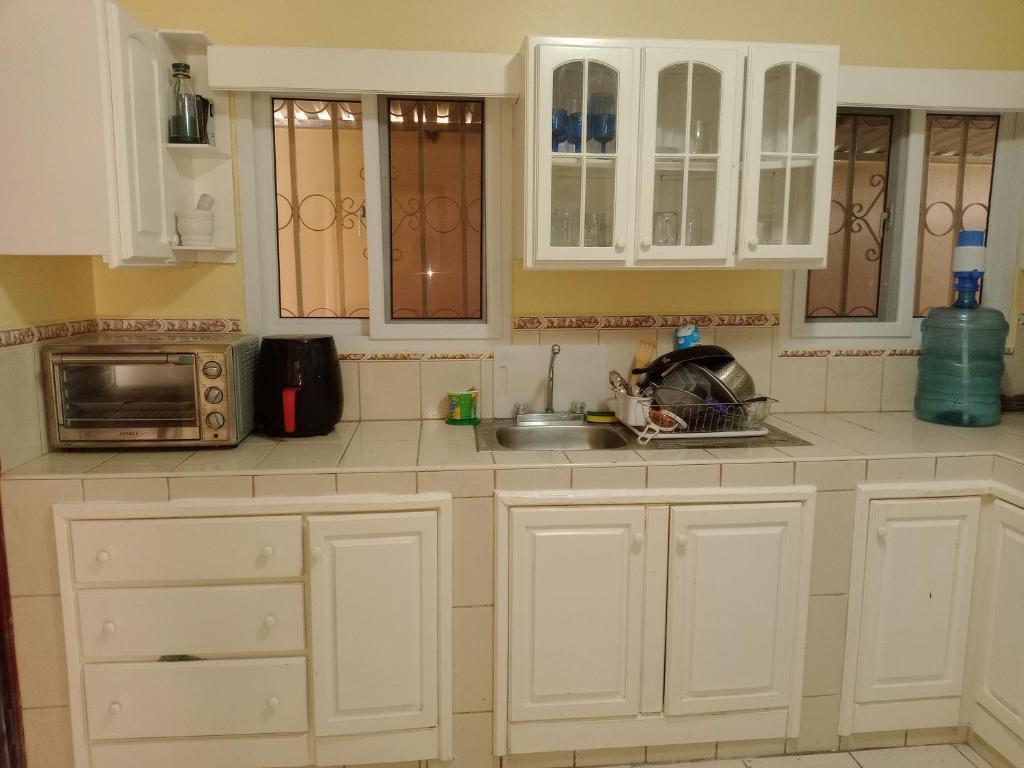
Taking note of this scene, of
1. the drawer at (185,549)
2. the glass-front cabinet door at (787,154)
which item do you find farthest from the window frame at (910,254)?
the drawer at (185,549)

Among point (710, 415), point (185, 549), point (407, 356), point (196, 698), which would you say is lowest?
point (196, 698)

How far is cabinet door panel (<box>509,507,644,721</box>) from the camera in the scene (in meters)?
1.72

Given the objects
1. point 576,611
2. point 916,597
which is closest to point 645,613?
point 576,611

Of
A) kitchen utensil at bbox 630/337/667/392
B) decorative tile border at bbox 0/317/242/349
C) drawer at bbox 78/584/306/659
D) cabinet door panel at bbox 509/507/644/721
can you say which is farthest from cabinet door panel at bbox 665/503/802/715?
decorative tile border at bbox 0/317/242/349

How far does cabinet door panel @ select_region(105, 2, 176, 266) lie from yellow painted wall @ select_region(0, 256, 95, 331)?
290mm

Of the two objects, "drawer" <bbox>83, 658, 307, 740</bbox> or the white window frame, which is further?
the white window frame

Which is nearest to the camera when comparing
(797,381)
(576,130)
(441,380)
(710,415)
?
(576,130)

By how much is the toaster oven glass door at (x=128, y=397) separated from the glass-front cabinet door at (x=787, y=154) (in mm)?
1556

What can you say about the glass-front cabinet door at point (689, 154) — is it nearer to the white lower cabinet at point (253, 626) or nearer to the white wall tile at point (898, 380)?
the white wall tile at point (898, 380)

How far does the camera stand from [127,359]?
174cm

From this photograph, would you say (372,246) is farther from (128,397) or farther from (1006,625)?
(1006,625)

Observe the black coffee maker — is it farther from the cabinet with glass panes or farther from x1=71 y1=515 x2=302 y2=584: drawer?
the cabinet with glass panes

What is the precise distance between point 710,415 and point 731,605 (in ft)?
1.72

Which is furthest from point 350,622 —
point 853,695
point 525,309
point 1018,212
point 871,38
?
point 1018,212
